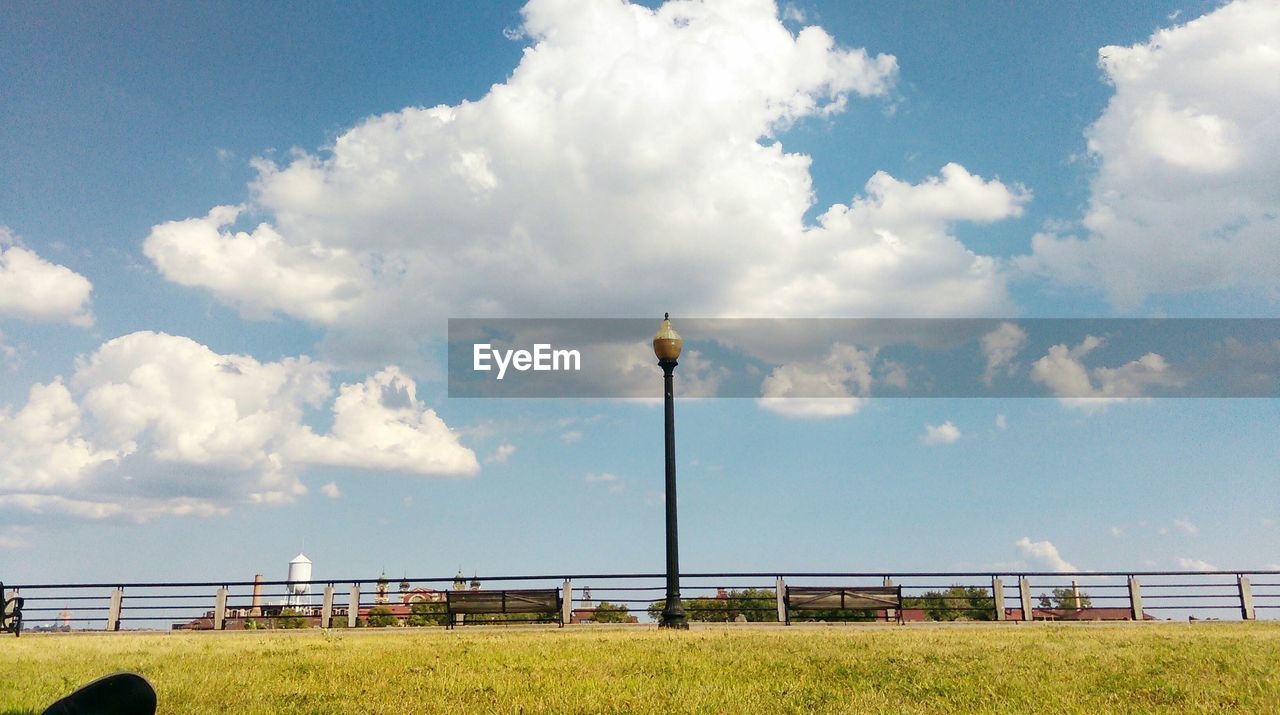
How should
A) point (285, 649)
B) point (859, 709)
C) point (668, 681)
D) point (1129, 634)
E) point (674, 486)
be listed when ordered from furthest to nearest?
point (674, 486) → point (1129, 634) → point (285, 649) → point (668, 681) → point (859, 709)

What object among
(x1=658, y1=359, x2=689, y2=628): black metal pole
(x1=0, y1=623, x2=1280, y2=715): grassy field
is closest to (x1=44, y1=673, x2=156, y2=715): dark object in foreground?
(x1=0, y1=623, x2=1280, y2=715): grassy field

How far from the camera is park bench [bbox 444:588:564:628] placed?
19875 mm

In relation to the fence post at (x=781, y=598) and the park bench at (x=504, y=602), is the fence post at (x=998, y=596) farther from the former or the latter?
the park bench at (x=504, y=602)

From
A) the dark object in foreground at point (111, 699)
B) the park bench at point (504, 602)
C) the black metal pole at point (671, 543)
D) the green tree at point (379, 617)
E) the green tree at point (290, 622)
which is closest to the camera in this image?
the dark object in foreground at point (111, 699)

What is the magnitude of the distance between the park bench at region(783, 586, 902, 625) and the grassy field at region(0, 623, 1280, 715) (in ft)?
25.2

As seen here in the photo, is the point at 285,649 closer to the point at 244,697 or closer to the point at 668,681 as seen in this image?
the point at 244,697

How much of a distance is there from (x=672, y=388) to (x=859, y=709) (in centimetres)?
1279

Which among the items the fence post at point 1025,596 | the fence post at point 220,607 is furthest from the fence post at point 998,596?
the fence post at point 220,607

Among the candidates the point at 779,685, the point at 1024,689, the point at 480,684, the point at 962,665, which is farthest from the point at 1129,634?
the point at 480,684

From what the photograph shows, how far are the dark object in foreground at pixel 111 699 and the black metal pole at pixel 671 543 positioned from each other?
1329 cm

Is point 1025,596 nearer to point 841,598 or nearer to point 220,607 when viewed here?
point 841,598

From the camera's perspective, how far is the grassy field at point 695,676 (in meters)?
6.61

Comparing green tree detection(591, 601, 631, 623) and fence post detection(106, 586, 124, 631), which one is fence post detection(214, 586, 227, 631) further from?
green tree detection(591, 601, 631, 623)

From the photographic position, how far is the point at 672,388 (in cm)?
1886
